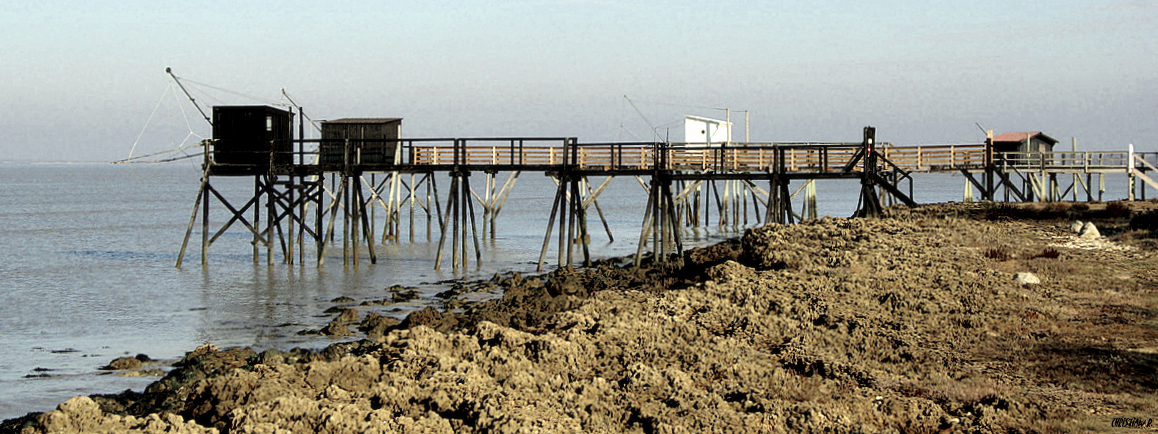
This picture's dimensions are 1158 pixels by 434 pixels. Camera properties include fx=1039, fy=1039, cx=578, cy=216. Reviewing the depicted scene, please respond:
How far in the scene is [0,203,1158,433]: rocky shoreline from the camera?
367 inches

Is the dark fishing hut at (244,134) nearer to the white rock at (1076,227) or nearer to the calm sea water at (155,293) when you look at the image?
the calm sea water at (155,293)

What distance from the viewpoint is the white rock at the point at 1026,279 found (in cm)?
1536

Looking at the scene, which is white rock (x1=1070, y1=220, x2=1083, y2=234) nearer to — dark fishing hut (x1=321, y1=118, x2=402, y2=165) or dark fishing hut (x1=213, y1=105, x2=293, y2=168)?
dark fishing hut (x1=321, y1=118, x2=402, y2=165)

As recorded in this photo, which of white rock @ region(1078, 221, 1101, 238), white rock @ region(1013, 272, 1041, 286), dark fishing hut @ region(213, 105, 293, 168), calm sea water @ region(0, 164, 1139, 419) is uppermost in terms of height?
dark fishing hut @ region(213, 105, 293, 168)

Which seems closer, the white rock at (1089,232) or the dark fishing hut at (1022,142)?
the white rock at (1089,232)

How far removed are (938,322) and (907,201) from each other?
12685 millimetres

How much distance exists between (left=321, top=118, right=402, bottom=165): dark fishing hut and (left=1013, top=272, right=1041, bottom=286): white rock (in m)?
18.8

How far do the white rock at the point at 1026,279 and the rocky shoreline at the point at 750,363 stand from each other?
0.06m

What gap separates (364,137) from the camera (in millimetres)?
32188

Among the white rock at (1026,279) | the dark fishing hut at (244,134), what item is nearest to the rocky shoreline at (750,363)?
the white rock at (1026,279)

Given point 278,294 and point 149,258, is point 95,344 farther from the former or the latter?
point 149,258

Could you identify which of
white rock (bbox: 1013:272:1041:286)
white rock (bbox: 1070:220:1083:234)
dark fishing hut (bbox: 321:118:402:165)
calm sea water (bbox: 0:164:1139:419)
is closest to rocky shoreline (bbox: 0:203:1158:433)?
white rock (bbox: 1013:272:1041:286)

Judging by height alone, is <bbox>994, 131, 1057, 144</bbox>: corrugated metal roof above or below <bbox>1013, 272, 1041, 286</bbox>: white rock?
above

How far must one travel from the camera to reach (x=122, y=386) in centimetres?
1366
